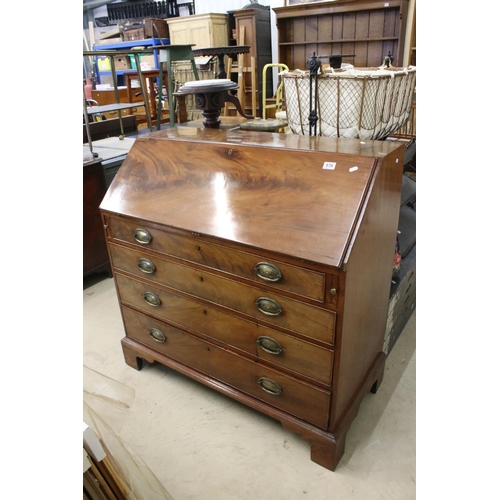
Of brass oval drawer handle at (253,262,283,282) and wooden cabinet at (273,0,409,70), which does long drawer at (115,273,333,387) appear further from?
wooden cabinet at (273,0,409,70)

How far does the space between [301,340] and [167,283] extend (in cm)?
59

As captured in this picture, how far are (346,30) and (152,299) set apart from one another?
5.09m

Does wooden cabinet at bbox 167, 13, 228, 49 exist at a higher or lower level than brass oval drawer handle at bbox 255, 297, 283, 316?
higher

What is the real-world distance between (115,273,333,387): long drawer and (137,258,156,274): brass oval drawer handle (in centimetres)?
7

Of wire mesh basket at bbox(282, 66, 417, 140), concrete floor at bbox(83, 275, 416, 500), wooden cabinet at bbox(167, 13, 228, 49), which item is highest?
wooden cabinet at bbox(167, 13, 228, 49)

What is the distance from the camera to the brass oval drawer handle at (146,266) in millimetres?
1598

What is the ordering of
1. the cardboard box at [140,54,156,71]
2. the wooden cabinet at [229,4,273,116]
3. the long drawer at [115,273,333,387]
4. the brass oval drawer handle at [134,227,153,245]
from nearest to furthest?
the long drawer at [115,273,333,387], the brass oval drawer handle at [134,227,153,245], the wooden cabinet at [229,4,273,116], the cardboard box at [140,54,156,71]

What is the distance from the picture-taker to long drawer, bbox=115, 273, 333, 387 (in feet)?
4.23

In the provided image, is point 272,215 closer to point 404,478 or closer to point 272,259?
point 272,259

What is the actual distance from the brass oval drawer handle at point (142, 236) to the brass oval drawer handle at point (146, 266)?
0.08 m

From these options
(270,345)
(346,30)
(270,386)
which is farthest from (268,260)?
(346,30)

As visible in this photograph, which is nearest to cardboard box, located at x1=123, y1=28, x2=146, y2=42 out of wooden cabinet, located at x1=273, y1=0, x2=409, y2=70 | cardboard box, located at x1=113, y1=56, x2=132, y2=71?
cardboard box, located at x1=113, y1=56, x2=132, y2=71

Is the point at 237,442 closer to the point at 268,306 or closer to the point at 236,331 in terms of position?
the point at 236,331

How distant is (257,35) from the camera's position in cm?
598
